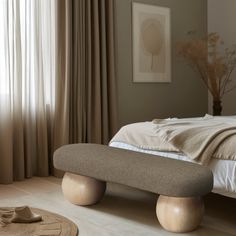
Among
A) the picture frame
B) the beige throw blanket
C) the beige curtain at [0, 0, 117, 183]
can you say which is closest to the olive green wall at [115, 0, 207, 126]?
the picture frame

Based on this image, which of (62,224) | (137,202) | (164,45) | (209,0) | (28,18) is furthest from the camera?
(209,0)

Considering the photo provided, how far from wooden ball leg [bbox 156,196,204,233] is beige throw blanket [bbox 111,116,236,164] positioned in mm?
289

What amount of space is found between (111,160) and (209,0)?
134 inches

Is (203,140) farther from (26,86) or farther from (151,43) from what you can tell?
(151,43)

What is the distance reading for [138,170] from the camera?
7.70ft

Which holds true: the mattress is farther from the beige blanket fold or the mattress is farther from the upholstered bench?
the upholstered bench

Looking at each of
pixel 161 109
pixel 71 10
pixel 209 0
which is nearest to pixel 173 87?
pixel 161 109

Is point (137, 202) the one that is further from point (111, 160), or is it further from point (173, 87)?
point (173, 87)

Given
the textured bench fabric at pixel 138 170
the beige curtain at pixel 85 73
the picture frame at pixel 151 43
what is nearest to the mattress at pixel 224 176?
the textured bench fabric at pixel 138 170

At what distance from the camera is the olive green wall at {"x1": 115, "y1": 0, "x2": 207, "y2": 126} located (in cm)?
441

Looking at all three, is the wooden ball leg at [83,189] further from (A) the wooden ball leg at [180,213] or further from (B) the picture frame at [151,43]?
(B) the picture frame at [151,43]

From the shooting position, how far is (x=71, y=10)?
12.6ft

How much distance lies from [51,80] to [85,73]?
349 mm

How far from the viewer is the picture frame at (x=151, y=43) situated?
4516 mm
